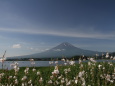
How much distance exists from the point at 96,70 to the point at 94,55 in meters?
1.13

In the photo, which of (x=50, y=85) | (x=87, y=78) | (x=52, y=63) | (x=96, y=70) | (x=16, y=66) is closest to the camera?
(x=50, y=85)

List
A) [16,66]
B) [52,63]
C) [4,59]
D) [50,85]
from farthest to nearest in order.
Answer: [52,63] → [16,66] → [50,85] → [4,59]

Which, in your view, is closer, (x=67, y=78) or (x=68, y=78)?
(x=68, y=78)

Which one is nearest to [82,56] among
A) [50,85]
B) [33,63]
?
[33,63]

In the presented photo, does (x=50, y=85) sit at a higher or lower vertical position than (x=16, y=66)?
lower

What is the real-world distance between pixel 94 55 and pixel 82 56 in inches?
53.0

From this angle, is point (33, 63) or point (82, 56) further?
point (82, 56)

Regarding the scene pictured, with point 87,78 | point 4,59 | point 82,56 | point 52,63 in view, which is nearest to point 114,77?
point 87,78

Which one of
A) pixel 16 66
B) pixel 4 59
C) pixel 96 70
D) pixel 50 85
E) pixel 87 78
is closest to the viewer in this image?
pixel 4 59

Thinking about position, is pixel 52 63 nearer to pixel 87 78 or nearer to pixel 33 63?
pixel 33 63

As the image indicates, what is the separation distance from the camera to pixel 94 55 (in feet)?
49.1

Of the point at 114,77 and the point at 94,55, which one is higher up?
the point at 94,55

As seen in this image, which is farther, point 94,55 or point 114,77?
point 94,55

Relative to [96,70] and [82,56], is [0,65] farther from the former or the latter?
[96,70]
